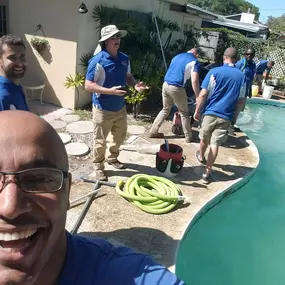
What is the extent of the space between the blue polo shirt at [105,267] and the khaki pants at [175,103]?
488 cm

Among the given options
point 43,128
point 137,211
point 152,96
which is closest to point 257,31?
point 152,96

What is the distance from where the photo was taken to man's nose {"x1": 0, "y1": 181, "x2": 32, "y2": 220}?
3.42ft

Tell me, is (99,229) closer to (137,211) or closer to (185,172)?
(137,211)

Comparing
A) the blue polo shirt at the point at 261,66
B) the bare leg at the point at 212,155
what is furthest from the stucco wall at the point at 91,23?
the blue polo shirt at the point at 261,66

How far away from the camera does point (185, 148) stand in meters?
6.13

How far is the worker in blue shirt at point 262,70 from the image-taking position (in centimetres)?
1170

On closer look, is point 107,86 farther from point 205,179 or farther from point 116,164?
point 205,179

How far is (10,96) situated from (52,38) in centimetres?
514

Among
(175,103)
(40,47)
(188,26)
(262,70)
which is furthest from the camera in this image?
(188,26)

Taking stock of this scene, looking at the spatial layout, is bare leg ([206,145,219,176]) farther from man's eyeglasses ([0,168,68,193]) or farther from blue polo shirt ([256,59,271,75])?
blue polo shirt ([256,59,271,75])

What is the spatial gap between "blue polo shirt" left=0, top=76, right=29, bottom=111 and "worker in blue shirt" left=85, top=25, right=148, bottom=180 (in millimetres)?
1488

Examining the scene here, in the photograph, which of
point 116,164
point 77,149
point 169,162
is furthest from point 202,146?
point 77,149

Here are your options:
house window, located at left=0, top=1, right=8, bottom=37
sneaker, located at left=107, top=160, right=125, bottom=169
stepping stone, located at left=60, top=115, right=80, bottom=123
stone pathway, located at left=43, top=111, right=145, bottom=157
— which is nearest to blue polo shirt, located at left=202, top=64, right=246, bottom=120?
sneaker, located at left=107, top=160, right=125, bottom=169

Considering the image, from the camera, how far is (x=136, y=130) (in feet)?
22.1
